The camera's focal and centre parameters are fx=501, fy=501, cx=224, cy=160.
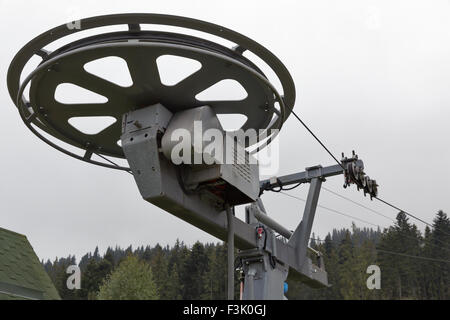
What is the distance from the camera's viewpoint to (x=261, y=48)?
445 centimetres

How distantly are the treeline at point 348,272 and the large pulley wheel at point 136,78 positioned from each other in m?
35.3

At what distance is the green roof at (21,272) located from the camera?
8.55m

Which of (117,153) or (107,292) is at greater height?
(117,153)

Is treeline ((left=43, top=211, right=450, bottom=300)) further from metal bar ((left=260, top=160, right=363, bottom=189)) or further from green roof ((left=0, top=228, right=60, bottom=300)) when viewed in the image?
metal bar ((left=260, top=160, right=363, bottom=189))

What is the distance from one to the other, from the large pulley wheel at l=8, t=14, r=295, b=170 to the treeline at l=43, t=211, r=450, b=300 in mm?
35251

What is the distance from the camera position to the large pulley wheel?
14.0ft

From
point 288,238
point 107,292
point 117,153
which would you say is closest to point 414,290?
point 107,292

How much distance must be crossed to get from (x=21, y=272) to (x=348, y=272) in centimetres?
3952

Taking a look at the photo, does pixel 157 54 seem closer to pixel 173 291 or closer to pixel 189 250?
pixel 173 291

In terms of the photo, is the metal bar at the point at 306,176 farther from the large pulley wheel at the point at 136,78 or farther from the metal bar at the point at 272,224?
the large pulley wheel at the point at 136,78

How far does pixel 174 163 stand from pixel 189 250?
4786 cm
